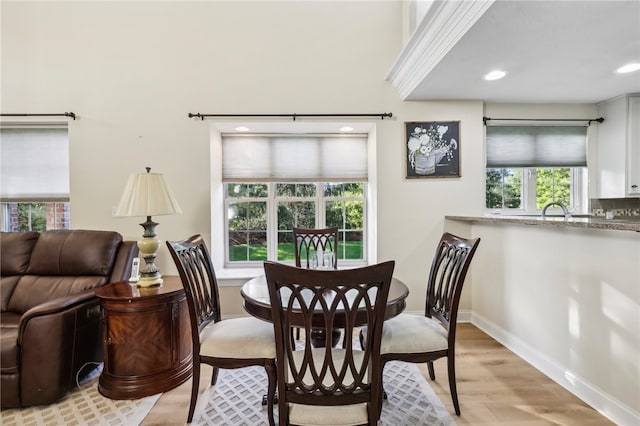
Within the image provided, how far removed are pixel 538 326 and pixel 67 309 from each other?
3.21m

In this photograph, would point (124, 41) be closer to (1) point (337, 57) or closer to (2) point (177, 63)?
(2) point (177, 63)

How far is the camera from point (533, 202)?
3.29 m

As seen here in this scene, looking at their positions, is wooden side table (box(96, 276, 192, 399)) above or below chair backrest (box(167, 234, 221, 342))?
below

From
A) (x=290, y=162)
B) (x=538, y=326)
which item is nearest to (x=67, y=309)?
(x=290, y=162)

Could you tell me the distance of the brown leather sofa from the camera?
5.59ft

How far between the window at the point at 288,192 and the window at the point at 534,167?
144 cm

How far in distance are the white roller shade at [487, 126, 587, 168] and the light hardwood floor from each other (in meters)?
2.01

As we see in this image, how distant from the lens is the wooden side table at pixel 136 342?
6.06ft

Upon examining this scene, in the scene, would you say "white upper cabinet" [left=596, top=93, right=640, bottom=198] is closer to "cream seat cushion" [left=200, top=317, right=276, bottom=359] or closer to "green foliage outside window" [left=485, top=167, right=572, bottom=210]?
"green foliage outside window" [left=485, top=167, right=572, bottom=210]

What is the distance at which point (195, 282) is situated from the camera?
5.75 ft

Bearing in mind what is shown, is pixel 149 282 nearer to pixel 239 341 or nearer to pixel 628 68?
pixel 239 341

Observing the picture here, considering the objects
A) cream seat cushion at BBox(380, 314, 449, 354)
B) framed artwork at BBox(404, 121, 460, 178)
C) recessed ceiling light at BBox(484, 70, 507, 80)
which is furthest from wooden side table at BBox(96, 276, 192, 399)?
recessed ceiling light at BBox(484, 70, 507, 80)

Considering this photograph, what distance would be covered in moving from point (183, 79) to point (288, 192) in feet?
5.08

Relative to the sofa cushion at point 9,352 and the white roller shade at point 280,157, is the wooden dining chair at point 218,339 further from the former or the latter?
the white roller shade at point 280,157
